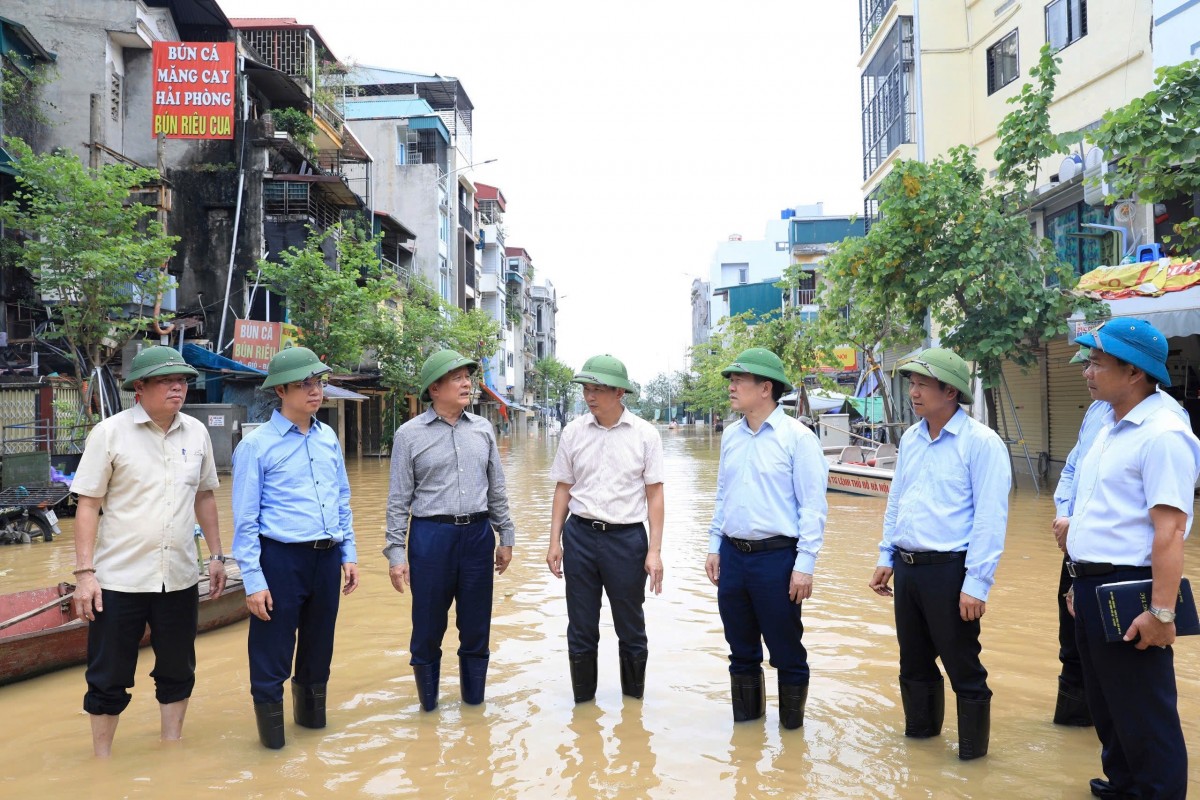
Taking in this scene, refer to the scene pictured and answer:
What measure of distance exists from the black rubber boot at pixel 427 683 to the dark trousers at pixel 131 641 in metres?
1.16

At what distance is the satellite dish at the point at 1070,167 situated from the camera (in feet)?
59.0

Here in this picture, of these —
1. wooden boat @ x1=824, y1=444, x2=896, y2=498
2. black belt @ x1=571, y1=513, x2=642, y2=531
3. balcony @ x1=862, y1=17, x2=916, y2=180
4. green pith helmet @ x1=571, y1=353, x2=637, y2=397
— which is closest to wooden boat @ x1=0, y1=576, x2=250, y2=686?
black belt @ x1=571, y1=513, x2=642, y2=531

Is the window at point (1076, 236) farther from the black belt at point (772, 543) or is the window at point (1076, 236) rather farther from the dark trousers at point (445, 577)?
the dark trousers at point (445, 577)

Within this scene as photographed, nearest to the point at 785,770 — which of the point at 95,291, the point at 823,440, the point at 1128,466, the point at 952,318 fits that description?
the point at 1128,466

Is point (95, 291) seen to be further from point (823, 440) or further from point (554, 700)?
point (823, 440)

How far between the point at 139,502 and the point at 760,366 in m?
2.94

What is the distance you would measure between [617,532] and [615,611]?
446mm

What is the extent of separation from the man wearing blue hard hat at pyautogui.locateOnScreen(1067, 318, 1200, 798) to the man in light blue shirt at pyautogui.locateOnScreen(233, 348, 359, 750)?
320 cm

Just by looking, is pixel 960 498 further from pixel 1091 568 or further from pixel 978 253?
pixel 978 253

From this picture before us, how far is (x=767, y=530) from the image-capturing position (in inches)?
181

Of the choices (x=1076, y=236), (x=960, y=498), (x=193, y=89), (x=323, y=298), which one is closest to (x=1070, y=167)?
(x=1076, y=236)

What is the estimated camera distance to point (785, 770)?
14.7 feet

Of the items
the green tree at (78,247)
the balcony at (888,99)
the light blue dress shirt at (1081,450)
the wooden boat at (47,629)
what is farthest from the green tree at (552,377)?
the light blue dress shirt at (1081,450)

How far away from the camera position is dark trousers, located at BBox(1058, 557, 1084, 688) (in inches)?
183
